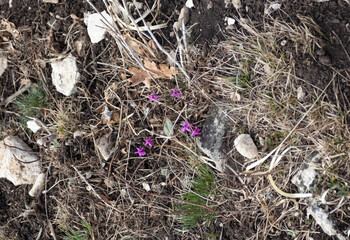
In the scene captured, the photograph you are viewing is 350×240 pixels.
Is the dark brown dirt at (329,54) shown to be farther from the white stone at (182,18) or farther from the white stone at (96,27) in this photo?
the white stone at (96,27)

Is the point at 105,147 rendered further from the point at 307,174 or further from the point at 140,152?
the point at 307,174

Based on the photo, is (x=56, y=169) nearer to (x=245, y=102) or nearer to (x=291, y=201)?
(x=245, y=102)

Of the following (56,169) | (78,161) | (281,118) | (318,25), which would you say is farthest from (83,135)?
(318,25)

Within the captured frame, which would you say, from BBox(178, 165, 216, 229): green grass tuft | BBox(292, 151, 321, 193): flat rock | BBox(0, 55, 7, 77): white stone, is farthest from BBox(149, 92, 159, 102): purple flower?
BBox(0, 55, 7, 77): white stone

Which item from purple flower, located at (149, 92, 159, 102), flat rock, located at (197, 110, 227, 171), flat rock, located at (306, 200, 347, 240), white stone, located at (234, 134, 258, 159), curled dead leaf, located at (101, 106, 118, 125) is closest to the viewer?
flat rock, located at (306, 200, 347, 240)

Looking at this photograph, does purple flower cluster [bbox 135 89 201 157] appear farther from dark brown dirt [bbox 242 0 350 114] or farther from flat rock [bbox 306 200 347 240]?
flat rock [bbox 306 200 347 240]

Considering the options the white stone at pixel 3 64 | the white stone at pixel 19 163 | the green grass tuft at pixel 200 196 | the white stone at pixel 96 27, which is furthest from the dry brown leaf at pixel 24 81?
the green grass tuft at pixel 200 196
